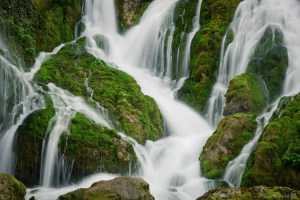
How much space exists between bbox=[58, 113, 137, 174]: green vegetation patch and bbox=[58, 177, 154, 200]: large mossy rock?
2.41 meters

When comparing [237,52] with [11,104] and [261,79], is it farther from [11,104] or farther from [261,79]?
[11,104]

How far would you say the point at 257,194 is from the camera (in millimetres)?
5758

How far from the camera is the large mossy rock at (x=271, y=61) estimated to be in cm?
1261

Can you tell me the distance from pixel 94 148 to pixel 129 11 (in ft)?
64.1

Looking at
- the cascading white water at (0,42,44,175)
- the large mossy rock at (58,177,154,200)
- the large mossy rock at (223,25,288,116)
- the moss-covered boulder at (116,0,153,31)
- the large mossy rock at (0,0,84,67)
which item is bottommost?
the large mossy rock at (58,177,154,200)

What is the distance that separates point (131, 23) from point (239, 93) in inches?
608

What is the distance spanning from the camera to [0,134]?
331 inches

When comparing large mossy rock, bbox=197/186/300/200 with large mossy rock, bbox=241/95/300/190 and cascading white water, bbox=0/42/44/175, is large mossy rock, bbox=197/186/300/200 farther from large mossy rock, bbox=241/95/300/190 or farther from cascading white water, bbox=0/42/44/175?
cascading white water, bbox=0/42/44/175

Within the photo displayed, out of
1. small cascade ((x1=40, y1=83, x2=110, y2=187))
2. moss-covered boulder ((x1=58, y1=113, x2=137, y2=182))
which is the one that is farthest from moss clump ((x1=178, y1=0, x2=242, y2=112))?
moss-covered boulder ((x1=58, y1=113, x2=137, y2=182))

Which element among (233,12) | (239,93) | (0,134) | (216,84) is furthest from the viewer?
(233,12)

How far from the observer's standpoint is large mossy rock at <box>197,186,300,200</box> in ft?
18.1

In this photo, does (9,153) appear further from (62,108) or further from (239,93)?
(239,93)

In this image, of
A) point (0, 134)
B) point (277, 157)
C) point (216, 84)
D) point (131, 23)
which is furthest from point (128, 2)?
point (277, 157)

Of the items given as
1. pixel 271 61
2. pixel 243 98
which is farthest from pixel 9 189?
pixel 271 61
